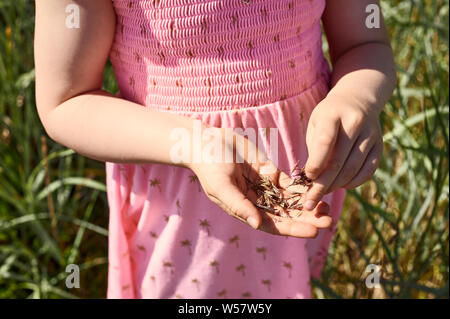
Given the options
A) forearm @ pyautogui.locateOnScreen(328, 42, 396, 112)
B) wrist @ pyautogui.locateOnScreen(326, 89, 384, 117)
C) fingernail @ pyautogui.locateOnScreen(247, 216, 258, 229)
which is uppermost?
forearm @ pyautogui.locateOnScreen(328, 42, 396, 112)

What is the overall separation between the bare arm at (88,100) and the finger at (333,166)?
0.15 metres

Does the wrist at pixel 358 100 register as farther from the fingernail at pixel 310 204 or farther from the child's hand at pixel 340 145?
the fingernail at pixel 310 204

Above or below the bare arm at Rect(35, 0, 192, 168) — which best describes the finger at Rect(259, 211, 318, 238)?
below

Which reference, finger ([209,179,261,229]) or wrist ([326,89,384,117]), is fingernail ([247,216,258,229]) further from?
wrist ([326,89,384,117])

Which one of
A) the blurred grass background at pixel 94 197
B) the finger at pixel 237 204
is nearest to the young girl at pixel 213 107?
the finger at pixel 237 204

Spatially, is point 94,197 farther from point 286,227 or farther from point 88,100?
point 286,227

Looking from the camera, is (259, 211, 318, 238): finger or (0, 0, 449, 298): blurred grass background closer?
(259, 211, 318, 238): finger

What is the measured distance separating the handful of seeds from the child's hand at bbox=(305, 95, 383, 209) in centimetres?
5

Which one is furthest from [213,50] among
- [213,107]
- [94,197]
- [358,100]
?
[94,197]

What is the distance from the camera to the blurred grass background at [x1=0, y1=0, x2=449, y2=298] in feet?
2.97

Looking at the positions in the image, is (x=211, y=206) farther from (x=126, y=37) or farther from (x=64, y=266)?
(x=64, y=266)

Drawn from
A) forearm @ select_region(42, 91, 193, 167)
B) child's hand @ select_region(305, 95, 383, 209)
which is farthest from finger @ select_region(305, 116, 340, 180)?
forearm @ select_region(42, 91, 193, 167)
